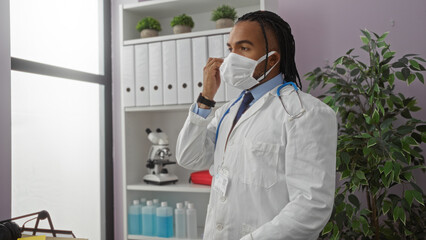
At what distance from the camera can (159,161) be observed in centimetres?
211

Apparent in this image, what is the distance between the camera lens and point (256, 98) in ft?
3.63

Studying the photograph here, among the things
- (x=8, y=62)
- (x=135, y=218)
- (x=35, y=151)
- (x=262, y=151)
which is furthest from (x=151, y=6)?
(x=262, y=151)

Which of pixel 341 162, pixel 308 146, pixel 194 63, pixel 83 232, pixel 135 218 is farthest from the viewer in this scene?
pixel 83 232

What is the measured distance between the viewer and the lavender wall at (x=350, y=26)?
75.9 inches

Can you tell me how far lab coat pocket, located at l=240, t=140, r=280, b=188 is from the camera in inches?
38.6

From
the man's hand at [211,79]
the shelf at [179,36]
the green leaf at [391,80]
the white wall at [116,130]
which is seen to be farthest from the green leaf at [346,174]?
the white wall at [116,130]

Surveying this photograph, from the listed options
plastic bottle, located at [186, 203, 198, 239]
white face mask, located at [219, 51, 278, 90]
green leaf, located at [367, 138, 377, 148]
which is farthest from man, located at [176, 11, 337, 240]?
plastic bottle, located at [186, 203, 198, 239]

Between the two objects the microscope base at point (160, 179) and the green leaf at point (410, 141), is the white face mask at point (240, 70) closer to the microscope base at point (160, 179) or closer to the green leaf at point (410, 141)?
the green leaf at point (410, 141)

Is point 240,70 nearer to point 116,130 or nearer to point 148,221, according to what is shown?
point 148,221

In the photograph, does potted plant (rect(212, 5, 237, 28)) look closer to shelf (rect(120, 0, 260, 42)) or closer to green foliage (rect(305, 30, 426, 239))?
shelf (rect(120, 0, 260, 42))

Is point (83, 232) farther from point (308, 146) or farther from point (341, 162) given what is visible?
point (308, 146)

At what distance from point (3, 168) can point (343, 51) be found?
1810 mm

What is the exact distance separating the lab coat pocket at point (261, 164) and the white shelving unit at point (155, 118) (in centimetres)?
92

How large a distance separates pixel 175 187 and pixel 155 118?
0.56 meters
